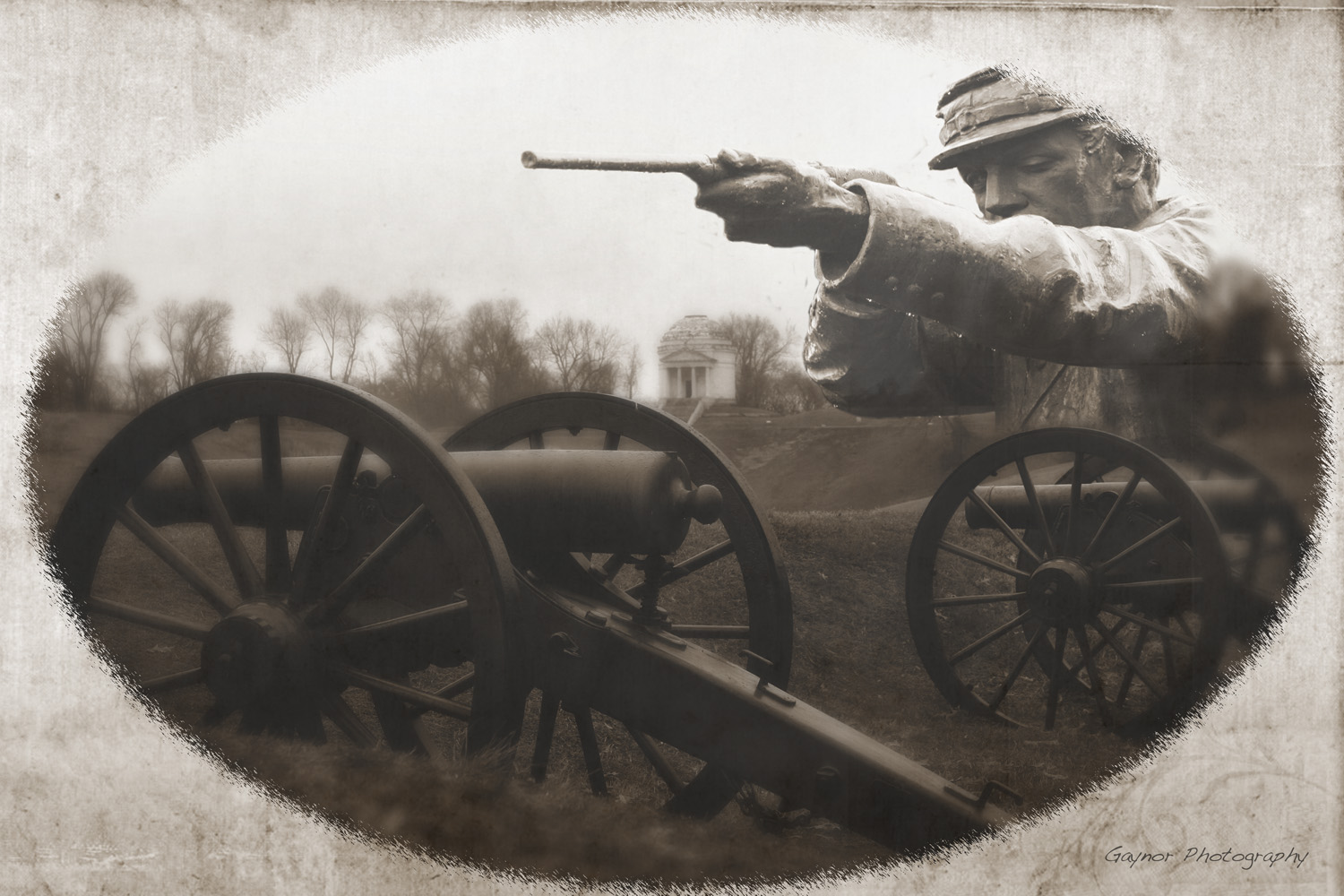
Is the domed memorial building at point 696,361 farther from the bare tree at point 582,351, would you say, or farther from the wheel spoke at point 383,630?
the wheel spoke at point 383,630

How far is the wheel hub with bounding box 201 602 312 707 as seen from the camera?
2.62 metres

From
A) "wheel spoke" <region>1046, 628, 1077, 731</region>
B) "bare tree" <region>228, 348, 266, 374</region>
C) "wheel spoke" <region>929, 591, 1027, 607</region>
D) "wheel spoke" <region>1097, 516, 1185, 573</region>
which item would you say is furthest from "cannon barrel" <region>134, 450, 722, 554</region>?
"wheel spoke" <region>1097, 516, 1185, 573</region>

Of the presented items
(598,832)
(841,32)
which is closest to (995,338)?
(841,32)

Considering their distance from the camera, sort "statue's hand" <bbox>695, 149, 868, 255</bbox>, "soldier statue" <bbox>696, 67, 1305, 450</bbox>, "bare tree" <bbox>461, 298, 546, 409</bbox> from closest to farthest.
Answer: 1. "statue's hand" <bbox>695, 149, 868, 255</bbox>
2. "soldier statue" <bbox>696, 67, 1305, 450</bbox>
3. "bare tree" <bbox>461, 298, 546, 409</bbox>

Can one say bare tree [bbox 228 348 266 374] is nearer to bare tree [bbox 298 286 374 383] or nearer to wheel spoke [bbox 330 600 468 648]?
bare tree [bbox 298 286 374 383]

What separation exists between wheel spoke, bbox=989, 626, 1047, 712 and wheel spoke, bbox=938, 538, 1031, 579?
21cm

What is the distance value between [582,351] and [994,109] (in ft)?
5.53

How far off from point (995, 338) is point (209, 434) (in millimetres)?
2644

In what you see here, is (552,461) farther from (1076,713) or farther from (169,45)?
(1076,713)

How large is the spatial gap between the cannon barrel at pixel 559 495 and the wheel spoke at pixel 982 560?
4.39 ft

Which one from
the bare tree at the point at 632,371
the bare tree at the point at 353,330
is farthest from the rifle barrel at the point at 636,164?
the bare tree at the point at 353,330

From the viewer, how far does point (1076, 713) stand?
372 cm

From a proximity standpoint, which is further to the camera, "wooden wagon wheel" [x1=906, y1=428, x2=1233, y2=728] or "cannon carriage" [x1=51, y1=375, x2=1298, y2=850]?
"wooden wagon wheel" [x1=906, y1=428, x2=1233, y2=728]

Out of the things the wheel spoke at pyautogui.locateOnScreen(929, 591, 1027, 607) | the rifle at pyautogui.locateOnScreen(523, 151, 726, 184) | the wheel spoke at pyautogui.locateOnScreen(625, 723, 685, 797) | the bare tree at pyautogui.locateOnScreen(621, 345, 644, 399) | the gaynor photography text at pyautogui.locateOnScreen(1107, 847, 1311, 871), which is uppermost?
the rifle at pyautogui.locateOnScreen(523, 151, 726, 184)
